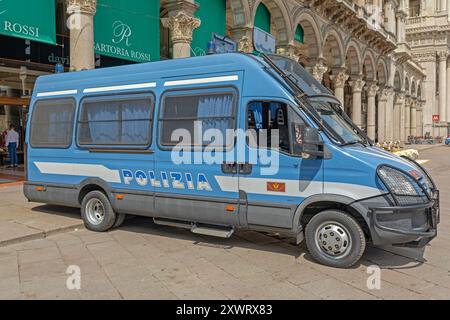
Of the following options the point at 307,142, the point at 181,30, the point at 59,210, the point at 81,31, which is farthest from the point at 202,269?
the point at 181,30

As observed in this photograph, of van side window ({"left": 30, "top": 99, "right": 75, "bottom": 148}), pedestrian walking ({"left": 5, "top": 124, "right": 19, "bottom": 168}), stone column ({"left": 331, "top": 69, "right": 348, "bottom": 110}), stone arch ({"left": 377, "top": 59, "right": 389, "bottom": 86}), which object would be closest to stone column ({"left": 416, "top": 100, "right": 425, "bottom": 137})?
stone arch ({"left": 377, "top": 59, "right": 389, "bottom": 86})

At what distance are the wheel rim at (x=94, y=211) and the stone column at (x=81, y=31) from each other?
Answer: 5084 millimetres

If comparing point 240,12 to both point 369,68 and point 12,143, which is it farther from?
point 369,68

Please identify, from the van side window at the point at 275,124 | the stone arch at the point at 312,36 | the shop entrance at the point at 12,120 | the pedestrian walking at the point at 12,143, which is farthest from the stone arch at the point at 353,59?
the van side window at the point at 275,124

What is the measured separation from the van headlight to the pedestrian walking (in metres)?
14.3

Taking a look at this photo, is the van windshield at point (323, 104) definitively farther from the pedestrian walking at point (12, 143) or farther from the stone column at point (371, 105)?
the stone column at point (371, 105)

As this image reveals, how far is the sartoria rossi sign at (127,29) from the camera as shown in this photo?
11766 millimetres

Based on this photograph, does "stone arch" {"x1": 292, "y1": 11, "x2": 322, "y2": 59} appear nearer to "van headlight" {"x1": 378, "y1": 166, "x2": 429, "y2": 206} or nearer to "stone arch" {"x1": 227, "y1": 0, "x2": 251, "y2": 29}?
"stone arch" {"x1": 227, "y1": 0, "x2": 251, "y2": 29}

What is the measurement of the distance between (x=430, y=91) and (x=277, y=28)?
5541 cm

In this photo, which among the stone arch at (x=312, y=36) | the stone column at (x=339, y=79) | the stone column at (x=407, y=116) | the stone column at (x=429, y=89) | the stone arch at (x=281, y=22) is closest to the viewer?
the stone arch at (x=281, y=22)

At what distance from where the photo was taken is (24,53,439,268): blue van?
4844 mm

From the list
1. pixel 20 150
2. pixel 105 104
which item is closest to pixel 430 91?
pixel 20 150

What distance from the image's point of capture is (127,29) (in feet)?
40.5

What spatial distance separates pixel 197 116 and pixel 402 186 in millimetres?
2837
